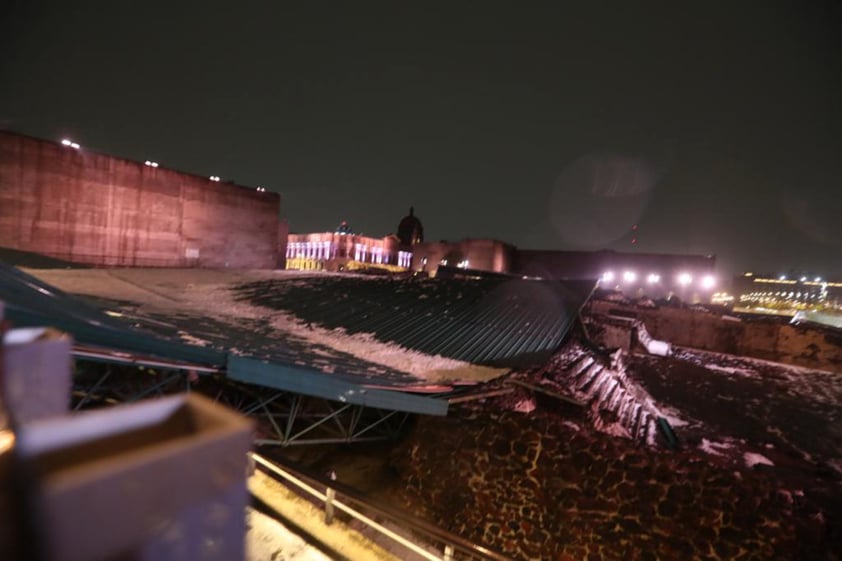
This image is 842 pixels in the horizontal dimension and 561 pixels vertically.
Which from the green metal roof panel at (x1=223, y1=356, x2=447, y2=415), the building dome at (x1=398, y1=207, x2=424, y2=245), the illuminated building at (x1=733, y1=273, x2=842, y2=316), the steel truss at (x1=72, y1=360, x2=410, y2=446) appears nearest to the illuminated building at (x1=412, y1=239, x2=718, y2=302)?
the building dome at (x1=398, y1=207, x2=424, y2=245)

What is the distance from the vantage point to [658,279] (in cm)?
3309

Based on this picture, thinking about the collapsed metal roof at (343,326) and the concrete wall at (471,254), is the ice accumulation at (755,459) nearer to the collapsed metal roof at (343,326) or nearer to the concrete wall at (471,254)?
the collapsed metal roof at (343,326)

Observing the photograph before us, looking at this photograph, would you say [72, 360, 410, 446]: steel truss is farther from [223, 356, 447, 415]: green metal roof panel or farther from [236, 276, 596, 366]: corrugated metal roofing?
[236, 276, 596, 366]: corrugated metal roofing

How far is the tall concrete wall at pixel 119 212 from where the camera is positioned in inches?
535

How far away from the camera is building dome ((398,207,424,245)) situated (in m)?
55.6

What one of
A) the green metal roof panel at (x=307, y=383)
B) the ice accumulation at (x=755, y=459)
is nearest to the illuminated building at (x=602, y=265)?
the ice accumulation at (x=755, y=459)


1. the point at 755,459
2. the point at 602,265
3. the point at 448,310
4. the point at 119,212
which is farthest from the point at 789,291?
the point at 119,212

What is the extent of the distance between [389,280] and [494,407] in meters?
7.53

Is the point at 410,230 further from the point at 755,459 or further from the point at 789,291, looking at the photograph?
the point at 789,291

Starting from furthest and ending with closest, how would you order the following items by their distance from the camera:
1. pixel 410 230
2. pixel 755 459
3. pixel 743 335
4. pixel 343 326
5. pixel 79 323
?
pixel 410 230 → pixel 743 335 → pixel 343 326 → pixel 755 459 → pixel 79 323

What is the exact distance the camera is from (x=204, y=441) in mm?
948

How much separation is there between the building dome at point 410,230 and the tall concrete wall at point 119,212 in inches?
1368

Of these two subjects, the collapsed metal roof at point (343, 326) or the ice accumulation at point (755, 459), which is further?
the ice accumulation at point (755, 459)

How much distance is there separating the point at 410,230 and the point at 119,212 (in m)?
41.9
